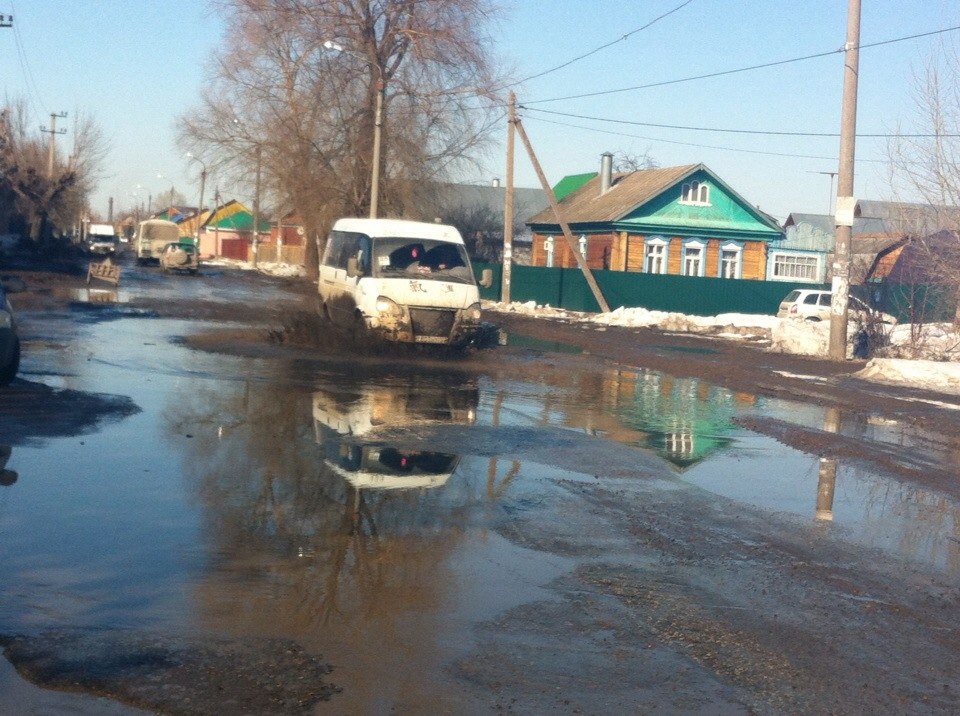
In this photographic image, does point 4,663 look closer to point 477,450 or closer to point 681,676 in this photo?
point 681,676

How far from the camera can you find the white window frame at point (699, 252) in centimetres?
5028

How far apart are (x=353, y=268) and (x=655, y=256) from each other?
105ft

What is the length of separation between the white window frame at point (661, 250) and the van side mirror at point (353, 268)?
3117 cm

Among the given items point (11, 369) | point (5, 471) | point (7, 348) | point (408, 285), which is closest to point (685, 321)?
point (408, 285)

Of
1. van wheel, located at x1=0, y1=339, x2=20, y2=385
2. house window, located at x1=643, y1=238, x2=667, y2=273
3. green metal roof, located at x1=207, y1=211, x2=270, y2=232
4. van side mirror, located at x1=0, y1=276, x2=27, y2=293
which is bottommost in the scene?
van wheel, located at x1=0, y1=339, x2=20, y2=385

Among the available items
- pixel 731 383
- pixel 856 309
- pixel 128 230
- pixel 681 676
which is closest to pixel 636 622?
pixel 681 676

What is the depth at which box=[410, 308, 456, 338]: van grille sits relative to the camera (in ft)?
60.1

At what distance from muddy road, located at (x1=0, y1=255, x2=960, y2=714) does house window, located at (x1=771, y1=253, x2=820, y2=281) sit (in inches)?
1819

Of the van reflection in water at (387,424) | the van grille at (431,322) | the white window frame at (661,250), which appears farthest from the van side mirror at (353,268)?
the white window frame at (661,250)

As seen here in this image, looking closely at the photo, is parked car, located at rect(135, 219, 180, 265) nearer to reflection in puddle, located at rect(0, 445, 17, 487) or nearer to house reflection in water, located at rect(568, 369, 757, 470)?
house reflection in water, located at rect(568, 369, 757, 470)

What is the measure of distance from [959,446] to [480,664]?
897 cm

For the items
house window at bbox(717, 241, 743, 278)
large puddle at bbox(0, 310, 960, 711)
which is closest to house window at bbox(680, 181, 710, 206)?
house window at bbox(717, 241, 743, 278)

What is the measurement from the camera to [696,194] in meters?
50.6

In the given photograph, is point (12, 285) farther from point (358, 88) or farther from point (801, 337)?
point (358, 88)
